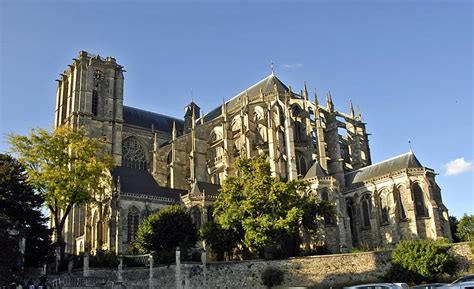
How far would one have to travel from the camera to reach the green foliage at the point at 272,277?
28359 mm

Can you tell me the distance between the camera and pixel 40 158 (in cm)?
3109

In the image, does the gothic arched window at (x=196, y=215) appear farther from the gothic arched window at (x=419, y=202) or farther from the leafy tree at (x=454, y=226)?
the leafy tree at (x=454, y=226)

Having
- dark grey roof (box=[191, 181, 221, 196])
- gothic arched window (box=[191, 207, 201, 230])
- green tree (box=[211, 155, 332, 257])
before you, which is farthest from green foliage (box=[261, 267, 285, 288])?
dark grey roof (box=[191, 181, 221, 196])

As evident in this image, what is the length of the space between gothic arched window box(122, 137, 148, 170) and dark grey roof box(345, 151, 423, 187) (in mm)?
22356

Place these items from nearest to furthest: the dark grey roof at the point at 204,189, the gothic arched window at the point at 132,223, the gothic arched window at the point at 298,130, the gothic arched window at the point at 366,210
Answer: the gothic arched window at the point at 132,223 → the gothic arched window at the point at 366,210 → the dark grey roof at the point at 204,189 → the gothic arched window at the point at 298,130

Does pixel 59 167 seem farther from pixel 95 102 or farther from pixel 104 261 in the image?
pixel 95 102

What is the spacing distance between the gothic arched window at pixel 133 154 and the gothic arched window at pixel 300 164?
17730 mm

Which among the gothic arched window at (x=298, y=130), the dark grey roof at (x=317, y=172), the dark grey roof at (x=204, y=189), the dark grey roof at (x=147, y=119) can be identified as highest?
the dark grey roof at (x=147, y=119)

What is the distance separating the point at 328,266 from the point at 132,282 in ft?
38.1

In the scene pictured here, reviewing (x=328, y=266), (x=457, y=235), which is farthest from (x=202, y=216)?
(x=457, y=235)

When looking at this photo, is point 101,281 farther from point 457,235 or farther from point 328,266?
point 457,235

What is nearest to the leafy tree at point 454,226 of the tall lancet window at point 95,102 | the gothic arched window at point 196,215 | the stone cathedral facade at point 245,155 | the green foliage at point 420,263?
the stone cathedral facade at point 245,155

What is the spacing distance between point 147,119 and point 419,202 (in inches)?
1289

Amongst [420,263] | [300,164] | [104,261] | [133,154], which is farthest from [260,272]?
[133,154]
